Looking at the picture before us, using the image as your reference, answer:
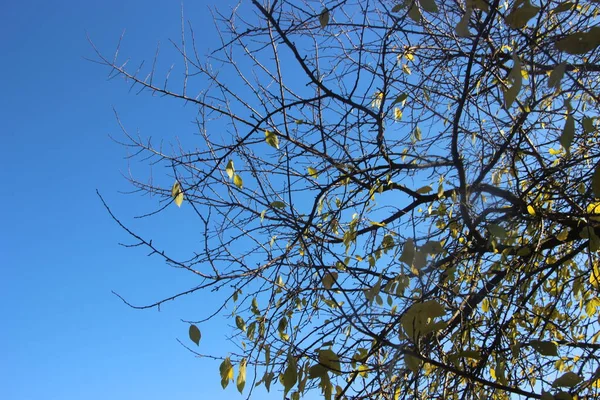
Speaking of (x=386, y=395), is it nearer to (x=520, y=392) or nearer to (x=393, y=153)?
(x=520, y=392)

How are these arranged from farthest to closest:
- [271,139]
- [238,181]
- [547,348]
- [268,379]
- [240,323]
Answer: [240,323] < [238,181] < [271,139] < [268,379] < [547,348]

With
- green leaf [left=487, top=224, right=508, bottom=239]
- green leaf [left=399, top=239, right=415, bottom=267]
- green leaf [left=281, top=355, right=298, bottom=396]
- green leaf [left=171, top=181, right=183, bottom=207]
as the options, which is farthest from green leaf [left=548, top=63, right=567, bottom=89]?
green leaf [left=171, top=181, right=183, bottom=207]

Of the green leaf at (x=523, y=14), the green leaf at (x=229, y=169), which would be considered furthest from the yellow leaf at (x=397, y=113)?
the green leaf at (x=523, y=14)

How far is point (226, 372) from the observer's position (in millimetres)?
2053

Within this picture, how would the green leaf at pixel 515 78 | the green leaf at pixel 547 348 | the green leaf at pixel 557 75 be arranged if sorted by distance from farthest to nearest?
the green leaf at pixel 547 348
the green leaf at pixel 557 75
the green leaf at pixel 515 78

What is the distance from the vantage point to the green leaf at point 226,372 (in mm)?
2037

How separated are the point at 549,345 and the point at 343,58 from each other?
6.04 feet

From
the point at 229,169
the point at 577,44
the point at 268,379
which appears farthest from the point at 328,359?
the point at 577,44

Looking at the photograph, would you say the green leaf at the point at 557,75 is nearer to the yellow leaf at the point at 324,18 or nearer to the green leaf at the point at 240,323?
the yellow leaf at the point at 324,18

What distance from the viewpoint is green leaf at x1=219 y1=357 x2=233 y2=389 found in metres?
2.04

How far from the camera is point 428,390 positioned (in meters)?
2.50

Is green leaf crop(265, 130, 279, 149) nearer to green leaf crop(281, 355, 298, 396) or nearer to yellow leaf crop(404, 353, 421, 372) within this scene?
green leaf crop(281, 355, 298, 396)

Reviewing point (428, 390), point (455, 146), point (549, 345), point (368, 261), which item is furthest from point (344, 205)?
point (549, 345)

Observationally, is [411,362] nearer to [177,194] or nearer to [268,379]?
[268,379]
